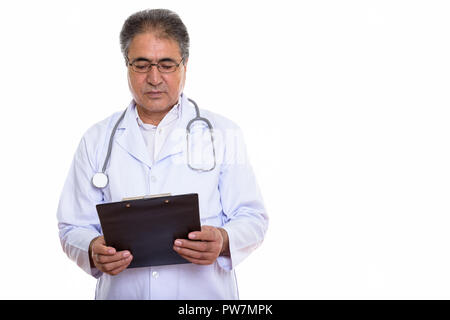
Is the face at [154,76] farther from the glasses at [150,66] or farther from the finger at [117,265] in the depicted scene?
the finger at [117,265]

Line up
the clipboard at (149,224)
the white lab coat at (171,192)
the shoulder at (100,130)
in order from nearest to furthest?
the clipboard at (149,224)
the white lab coat at (171,192)
the shoulder at (100,130)

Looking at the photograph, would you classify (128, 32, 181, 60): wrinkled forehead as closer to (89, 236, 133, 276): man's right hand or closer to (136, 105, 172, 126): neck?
(136, 105, 172, 126): neck

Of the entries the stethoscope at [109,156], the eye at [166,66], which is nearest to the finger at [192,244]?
the stethoscope at [109,156]

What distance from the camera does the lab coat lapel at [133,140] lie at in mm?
1781

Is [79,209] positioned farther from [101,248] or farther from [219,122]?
[219,122]

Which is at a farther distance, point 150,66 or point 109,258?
point 150,66

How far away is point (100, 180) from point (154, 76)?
0.38m

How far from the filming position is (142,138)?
1.82 meters

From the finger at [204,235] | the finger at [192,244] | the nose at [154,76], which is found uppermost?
the nose at [154,76]

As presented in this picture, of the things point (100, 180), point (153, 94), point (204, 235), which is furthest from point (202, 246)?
point (153, 94)
